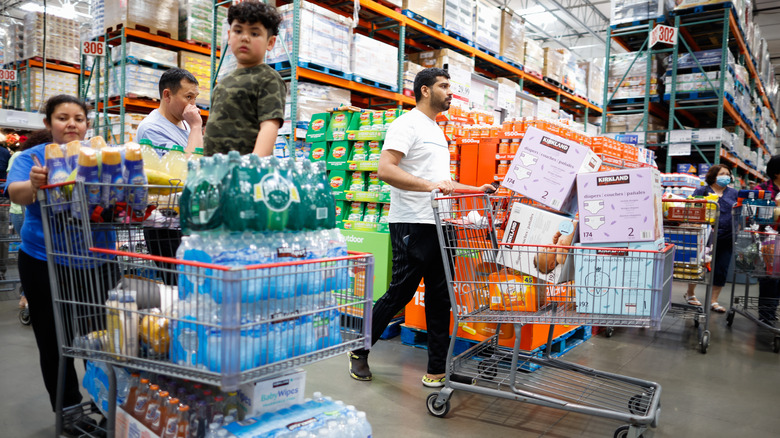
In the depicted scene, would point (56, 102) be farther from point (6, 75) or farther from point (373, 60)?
point (6, 75)

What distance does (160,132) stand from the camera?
3043 millimetres

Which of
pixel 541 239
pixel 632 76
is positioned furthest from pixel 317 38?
pixel 632 76

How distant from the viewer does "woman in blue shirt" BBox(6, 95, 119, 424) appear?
6.45ft

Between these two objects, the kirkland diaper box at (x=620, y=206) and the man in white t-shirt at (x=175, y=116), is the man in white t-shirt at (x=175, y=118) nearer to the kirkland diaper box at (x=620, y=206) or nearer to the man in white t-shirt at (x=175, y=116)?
the man in white t-shirt at (x=175, y=116)

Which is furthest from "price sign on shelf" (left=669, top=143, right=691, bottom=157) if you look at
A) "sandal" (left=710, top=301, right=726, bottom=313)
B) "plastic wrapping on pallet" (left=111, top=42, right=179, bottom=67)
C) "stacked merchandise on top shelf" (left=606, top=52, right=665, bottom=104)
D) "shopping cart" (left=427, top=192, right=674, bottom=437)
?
"plastic wrapping on pallet" (left=111, top=42, right=179, bottom=67)

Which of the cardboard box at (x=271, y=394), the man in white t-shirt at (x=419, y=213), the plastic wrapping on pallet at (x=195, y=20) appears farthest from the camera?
the plastic wrapping on pallet at (x=195, y=20)

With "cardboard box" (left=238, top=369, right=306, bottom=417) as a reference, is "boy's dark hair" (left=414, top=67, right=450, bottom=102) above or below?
above

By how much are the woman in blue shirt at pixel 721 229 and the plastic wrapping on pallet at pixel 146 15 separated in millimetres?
7435

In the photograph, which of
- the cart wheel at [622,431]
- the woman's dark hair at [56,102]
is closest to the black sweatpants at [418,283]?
the cart wheel at [622,431]

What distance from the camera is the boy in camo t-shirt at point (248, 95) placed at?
2139mm

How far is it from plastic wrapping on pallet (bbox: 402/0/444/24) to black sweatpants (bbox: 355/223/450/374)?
4363mm

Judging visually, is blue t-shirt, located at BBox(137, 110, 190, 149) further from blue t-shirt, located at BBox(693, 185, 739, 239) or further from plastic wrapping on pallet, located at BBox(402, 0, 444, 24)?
blue t-shirt, located at BBox(693, 185, 739, 239)

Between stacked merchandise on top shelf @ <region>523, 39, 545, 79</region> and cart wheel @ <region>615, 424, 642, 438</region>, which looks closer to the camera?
cart wheel @ <region>615, 424, 642, 438</region>

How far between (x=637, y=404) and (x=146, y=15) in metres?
7.63
